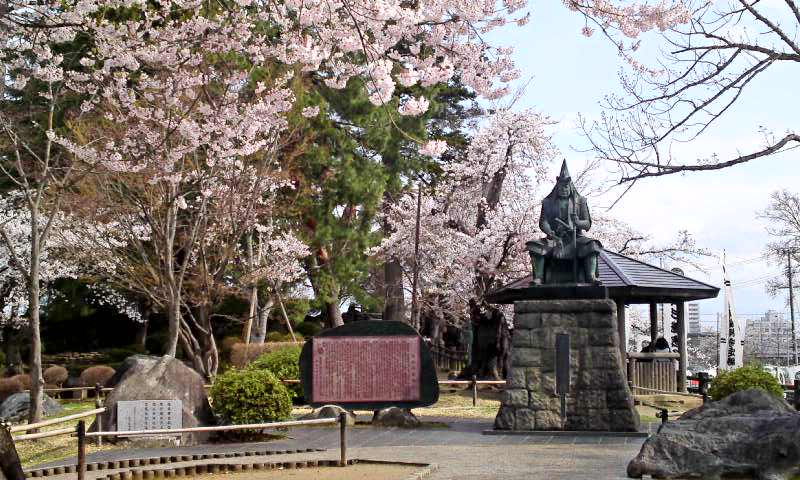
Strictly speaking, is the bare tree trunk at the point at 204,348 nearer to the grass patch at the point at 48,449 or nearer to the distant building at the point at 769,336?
the grass patch at the point at 48,449

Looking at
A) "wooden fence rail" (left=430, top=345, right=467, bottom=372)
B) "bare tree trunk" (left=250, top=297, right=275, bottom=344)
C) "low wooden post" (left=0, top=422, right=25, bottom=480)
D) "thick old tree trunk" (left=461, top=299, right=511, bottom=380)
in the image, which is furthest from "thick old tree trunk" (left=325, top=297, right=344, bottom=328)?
"low wooden post" (left=0, top=422, right=25, bottom=480)

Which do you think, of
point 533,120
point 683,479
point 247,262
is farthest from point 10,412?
point 533,120

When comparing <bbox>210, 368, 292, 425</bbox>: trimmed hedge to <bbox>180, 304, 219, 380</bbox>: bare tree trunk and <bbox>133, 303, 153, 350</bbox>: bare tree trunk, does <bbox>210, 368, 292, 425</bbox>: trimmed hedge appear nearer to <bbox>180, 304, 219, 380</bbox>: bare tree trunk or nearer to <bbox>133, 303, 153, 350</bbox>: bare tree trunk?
<bbox>180, 304, 219, 380</bbox>: bare tree trunk

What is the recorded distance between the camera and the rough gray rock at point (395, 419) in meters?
Answer: 16.7

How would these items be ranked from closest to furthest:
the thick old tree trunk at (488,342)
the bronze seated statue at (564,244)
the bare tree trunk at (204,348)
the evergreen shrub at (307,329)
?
the bronze seated statue at (564,244) < the bare tree trunk at (204,348) < the thick old tree trunk at (488,342) < the evergreen shrub at (307,329)

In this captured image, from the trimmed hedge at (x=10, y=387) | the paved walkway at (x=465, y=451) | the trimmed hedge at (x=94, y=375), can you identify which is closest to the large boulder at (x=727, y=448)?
the paved walkway at (x=465, y=451)

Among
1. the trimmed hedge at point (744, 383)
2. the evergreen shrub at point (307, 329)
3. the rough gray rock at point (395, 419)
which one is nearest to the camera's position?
the trimmed hedge at point (744, 383)

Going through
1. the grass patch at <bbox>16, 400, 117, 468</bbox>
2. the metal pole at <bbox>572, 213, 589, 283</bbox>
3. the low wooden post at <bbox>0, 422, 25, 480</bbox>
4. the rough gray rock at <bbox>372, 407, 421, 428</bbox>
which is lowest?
the grass patch at <bbox>16, 400, 117, 468</bbox>

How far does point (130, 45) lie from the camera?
40.7 feet

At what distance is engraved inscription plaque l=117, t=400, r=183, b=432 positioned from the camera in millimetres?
14203

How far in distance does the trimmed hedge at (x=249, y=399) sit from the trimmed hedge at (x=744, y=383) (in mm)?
7121

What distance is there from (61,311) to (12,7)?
82.8 ft

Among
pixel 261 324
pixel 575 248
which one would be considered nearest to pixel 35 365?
pixel 575 248

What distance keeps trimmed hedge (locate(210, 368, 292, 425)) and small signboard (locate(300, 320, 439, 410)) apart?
1.57 metres
